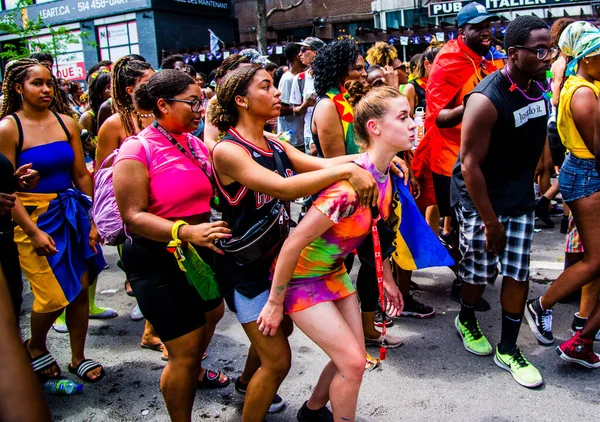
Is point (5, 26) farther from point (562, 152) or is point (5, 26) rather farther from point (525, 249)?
point (525, 249)

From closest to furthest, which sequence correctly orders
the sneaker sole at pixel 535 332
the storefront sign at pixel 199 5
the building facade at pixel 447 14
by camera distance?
the sneaker sole at pixel 535 332 → the building facade at pixel 447 14 → the storefront sign at pixel 199 5

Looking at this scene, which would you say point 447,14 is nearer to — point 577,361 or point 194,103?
point 577,361

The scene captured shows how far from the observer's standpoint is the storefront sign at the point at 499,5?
18578 mm

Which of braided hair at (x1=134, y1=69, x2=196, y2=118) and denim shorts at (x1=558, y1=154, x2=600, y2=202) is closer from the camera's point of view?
braided hair at (x1=134, y1=69, x2=196, y2=118)

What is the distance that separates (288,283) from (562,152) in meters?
4.26

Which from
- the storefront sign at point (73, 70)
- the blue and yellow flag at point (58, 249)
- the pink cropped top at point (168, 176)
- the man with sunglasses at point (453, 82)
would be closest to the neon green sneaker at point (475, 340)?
the man with sunglasses at point (453, 82)

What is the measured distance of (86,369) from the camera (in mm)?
3730

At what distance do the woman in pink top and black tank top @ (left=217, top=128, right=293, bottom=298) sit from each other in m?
0.21

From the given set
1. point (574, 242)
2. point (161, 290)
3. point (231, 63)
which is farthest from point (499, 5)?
point (161, 290)

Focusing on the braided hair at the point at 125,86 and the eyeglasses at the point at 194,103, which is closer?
the eyeglasses at the point at 194,103

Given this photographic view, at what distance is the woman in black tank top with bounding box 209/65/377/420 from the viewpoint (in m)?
2.41

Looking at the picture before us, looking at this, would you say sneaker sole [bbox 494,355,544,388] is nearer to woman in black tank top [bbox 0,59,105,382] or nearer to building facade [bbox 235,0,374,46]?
woman in black tank top [bbox 0,59,105,382]

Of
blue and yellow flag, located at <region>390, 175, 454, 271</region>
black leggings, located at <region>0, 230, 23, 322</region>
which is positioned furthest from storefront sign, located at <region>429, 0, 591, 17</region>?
black leggings, located at <region>0, 230, 23, 322</region>

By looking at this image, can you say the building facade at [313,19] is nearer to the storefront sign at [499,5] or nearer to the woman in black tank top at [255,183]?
the storefront sign at [499,5]
